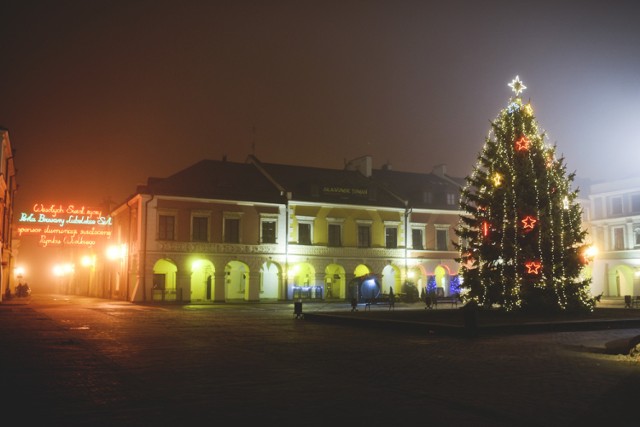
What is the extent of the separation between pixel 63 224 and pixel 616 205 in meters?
48.7

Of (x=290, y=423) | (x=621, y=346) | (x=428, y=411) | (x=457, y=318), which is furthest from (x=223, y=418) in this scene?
(x=457, y=318)

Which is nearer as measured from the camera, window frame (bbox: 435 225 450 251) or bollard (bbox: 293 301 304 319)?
bollard (bbox: 293 301 304 319)

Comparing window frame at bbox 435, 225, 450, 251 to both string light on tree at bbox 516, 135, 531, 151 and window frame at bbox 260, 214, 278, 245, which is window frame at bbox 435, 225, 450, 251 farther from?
string light on tree at bbox 516, 135, 531, 151

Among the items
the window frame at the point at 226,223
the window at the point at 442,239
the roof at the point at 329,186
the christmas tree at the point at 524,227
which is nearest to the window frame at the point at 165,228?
the window frame at the point at 226,223

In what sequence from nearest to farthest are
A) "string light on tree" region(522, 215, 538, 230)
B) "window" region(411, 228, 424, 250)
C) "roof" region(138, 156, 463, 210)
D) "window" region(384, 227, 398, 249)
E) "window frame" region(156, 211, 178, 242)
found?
"string light on tree" region(522, 215, 538, 230), "window frame" region(156, 211, 178, 242), "roof" region(138, 156, 463, 210), "window" region(384, 227, 398, 249), "window" region(411, 228, 424, 250)

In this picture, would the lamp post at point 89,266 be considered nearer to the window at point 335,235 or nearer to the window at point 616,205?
the window at point 335,235

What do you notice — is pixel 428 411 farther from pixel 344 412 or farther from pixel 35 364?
pixel 35 364

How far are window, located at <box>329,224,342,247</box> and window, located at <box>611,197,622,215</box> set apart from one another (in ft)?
88.1

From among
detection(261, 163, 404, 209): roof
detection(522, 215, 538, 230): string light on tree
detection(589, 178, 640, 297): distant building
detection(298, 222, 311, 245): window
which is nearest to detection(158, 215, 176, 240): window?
detection(261, 163, 404, 209): roof

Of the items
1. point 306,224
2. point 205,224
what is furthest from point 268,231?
point 205,224

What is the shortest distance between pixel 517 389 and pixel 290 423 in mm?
4278

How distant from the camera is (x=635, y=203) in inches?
2349

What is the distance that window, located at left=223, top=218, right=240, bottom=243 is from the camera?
49594 mm

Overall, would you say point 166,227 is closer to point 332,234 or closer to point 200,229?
point 200,229
